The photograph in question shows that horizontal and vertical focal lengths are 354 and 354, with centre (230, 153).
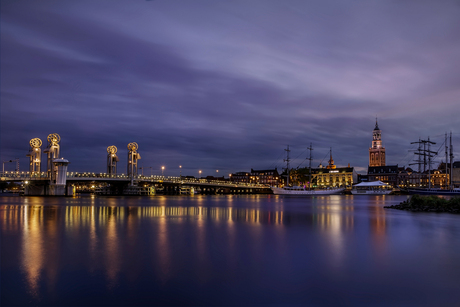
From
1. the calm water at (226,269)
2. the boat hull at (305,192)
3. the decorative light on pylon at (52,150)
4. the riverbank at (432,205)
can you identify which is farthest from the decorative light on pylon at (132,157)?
the calm water at (226,269)

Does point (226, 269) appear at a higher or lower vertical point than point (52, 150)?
lower

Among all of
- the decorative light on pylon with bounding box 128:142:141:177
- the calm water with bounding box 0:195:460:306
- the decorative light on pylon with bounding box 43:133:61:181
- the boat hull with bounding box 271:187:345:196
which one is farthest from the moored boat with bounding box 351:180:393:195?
the calm water with bounding box 0:195:460:306

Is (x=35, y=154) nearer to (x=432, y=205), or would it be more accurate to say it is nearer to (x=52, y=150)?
(x=52, y=150)

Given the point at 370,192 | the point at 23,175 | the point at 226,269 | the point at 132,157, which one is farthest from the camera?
the point at 370,192

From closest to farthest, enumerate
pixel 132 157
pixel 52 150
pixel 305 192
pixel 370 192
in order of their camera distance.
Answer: pixel 52 150
pixel 132 157
pixel 305 192
pixel 370 192

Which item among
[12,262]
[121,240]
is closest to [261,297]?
[12,262]

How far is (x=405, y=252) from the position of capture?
18.5m

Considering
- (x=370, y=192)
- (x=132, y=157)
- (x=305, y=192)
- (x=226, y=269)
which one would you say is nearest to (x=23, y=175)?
(x=132, y=157)

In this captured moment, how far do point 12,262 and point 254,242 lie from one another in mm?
12246

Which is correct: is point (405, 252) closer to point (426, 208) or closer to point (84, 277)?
point (84, 277)

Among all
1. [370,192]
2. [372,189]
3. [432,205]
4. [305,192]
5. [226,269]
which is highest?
[226,269]

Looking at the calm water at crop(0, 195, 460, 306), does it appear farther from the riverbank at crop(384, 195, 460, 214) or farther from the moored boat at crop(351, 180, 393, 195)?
the moored boat at crop(351, 180, 393, 195)

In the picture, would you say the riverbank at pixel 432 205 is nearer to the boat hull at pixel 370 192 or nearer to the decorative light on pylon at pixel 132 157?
the decorative light on pylon at pixel 132 157

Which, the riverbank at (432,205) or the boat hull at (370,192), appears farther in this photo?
the boat hull at (370,192)
